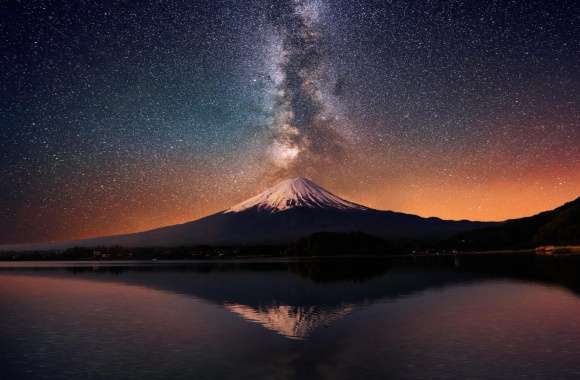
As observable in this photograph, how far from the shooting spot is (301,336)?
19984 millimetres

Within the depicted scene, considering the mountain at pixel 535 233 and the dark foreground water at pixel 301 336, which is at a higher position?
the mountain at pixel 535 233

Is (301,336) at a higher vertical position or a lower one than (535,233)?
lower

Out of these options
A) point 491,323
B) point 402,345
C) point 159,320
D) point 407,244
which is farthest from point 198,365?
point 407,244

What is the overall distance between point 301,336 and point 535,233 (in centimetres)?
18205

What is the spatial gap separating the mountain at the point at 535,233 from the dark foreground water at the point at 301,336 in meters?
114

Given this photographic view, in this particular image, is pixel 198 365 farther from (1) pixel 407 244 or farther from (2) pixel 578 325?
(1) pixel 407 244

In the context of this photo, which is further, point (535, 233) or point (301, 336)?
point (535, 233)

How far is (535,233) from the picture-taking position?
180 meters

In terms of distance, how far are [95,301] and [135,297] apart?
304cm

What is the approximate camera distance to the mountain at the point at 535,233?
138 metres

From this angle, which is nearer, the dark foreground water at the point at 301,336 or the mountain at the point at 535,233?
the dark foreground water at the point at 301,336

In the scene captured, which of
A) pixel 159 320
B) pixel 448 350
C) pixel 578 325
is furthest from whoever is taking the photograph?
pixel 159 320

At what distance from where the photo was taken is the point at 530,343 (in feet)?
59.0

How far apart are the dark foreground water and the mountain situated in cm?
11428
